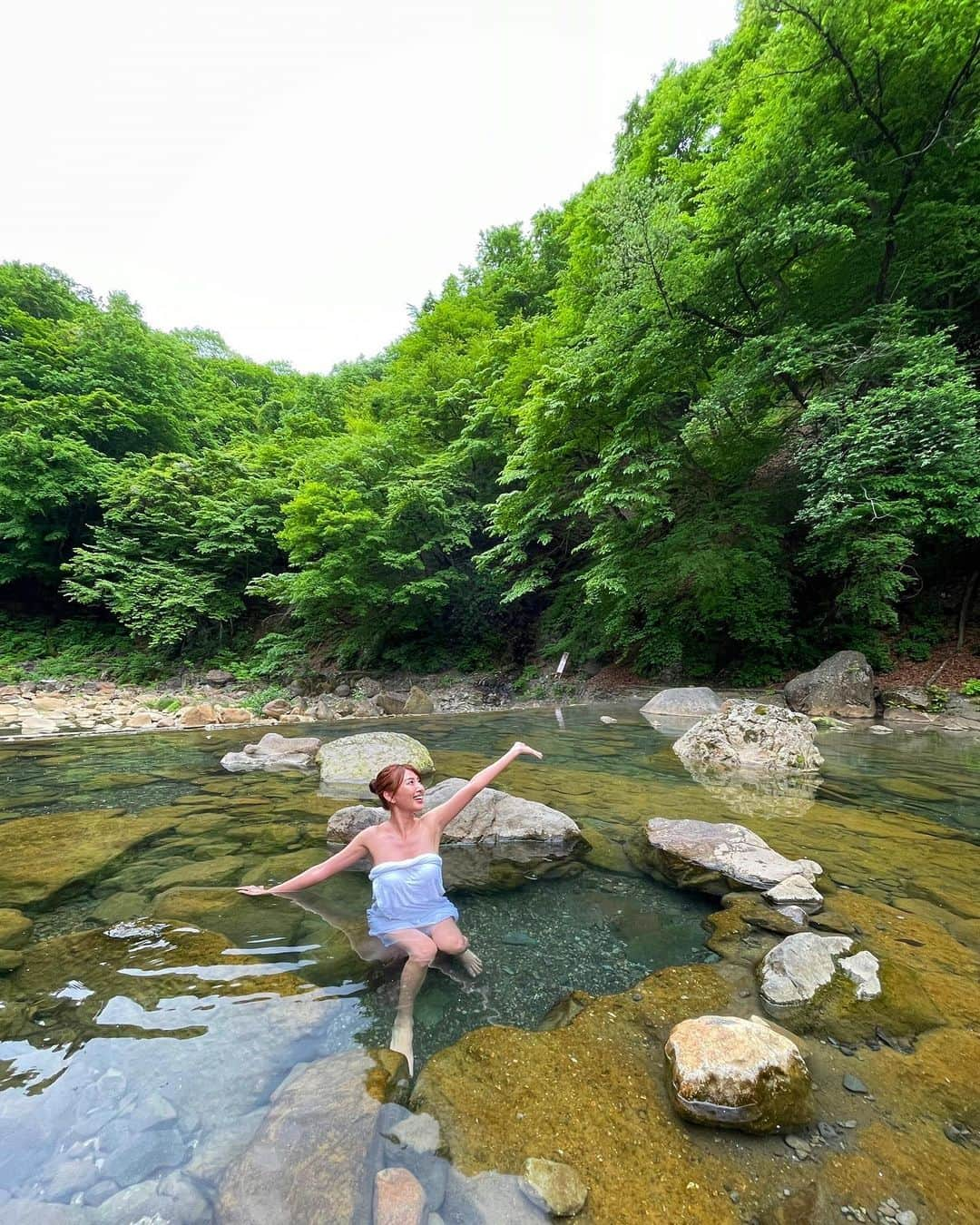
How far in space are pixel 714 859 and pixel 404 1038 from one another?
199cm

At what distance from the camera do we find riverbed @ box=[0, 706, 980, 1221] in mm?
1391

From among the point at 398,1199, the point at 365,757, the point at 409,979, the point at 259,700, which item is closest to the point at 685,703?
the point at 365,757

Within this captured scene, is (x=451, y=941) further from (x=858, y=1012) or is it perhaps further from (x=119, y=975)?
(x=858, y=1012)

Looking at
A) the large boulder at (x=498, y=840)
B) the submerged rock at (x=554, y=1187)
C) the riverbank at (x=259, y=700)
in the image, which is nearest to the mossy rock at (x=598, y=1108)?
the submerged rock at (x=554, y=1187)

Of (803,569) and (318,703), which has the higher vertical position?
(803,569)

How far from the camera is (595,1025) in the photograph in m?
1.83

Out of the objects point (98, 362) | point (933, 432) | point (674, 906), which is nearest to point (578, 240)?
point (933, 432)

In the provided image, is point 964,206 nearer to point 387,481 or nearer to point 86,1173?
point 387,481

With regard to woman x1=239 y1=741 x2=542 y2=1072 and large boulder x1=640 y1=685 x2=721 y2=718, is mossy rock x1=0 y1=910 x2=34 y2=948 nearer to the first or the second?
woman x1=239 y1=741 x2=542 y2=1072

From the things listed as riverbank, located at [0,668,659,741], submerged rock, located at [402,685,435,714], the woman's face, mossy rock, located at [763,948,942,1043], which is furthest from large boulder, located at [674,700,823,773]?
submerged rock, located at [402,685,435,714]

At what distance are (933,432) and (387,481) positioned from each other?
11.5m

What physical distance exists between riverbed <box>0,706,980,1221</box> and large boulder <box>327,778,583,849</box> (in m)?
0.21

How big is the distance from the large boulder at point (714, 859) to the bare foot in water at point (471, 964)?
1360 millimetres

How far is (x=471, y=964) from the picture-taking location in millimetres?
2193
